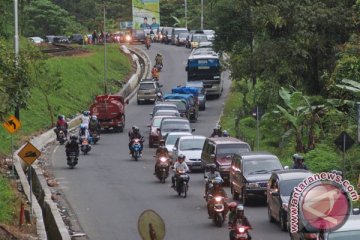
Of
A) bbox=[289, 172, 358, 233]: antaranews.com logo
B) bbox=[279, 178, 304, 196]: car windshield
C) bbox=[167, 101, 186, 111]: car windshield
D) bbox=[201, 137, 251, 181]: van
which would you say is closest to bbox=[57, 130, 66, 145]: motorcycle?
bbox=[167, 101, 186, 111]: car windshield

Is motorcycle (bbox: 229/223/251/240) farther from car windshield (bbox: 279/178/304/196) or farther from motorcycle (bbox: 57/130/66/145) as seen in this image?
motorcycle (bbox: 57/130/66/145)

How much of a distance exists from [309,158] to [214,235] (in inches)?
459

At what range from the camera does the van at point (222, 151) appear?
112 ft

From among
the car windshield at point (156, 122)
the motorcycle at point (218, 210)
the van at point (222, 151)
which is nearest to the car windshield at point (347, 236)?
the motorcycle at point (218, 210)

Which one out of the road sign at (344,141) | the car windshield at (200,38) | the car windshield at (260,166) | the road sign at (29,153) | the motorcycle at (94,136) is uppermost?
the road sign at (344,141)

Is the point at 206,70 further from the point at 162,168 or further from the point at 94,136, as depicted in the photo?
the point at 162,168

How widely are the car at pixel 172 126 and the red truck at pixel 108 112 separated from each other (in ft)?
20.0

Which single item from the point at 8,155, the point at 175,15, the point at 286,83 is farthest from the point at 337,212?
the point at 175,15

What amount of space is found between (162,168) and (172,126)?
12.1 metres

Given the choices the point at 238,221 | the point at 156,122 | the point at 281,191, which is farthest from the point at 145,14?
the point at 238,221

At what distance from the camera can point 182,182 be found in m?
30.2

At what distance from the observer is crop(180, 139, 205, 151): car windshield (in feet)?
128

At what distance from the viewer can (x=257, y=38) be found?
54.4 metres

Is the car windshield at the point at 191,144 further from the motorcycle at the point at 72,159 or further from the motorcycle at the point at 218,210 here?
the motorcycle at the point at 218,210
